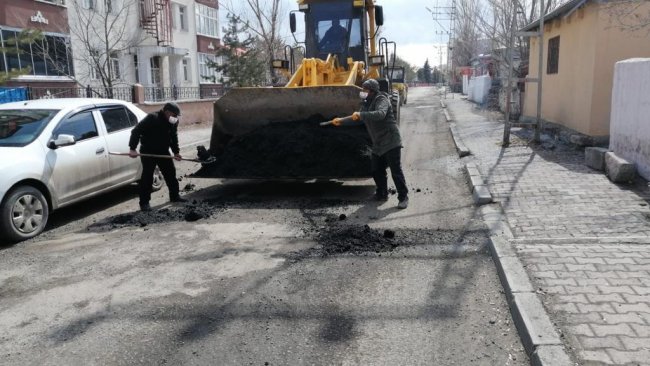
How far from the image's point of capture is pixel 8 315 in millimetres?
4402

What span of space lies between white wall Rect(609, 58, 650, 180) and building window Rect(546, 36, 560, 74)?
525cm

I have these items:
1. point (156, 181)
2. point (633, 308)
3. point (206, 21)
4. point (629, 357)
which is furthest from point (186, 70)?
point (629, 357)

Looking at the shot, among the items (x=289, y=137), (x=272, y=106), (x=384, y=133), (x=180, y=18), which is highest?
(x=180, y=18)

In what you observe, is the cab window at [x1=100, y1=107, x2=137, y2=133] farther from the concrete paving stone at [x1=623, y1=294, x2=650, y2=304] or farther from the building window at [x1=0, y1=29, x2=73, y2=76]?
the building window at [x1=0, y1=29, x2=73, y2=76]

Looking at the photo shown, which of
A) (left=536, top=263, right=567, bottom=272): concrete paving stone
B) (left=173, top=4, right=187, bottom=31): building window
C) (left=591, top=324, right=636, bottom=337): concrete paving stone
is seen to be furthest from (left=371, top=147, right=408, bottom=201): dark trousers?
(left=173, top=4, right=187, bottom=31): building window

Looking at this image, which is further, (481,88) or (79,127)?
(481,88)

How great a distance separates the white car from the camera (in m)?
6.29

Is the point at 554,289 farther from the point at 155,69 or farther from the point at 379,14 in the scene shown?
the point at 155,69

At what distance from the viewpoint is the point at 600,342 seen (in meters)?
3.47

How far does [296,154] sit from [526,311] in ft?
16.9

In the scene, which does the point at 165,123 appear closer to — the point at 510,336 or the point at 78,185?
the point at 78,185

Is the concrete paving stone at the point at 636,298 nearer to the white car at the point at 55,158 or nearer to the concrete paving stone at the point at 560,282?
the concrete paving stone at the point at 560,282

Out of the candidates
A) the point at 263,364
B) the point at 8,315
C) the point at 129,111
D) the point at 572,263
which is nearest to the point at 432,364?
the point at 263,364

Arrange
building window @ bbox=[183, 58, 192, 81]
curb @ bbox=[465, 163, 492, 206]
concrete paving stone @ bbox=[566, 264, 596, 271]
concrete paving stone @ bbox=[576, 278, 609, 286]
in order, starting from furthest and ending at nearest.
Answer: building window @ bbox=[183, 58, 192, 81], curb @ bbox=[465, 163, 492, 206], concrete paving stone @ bbox=[566, 264, 596, 271], concrete paving stone @ bbox=[576, 278, 609, 286]
